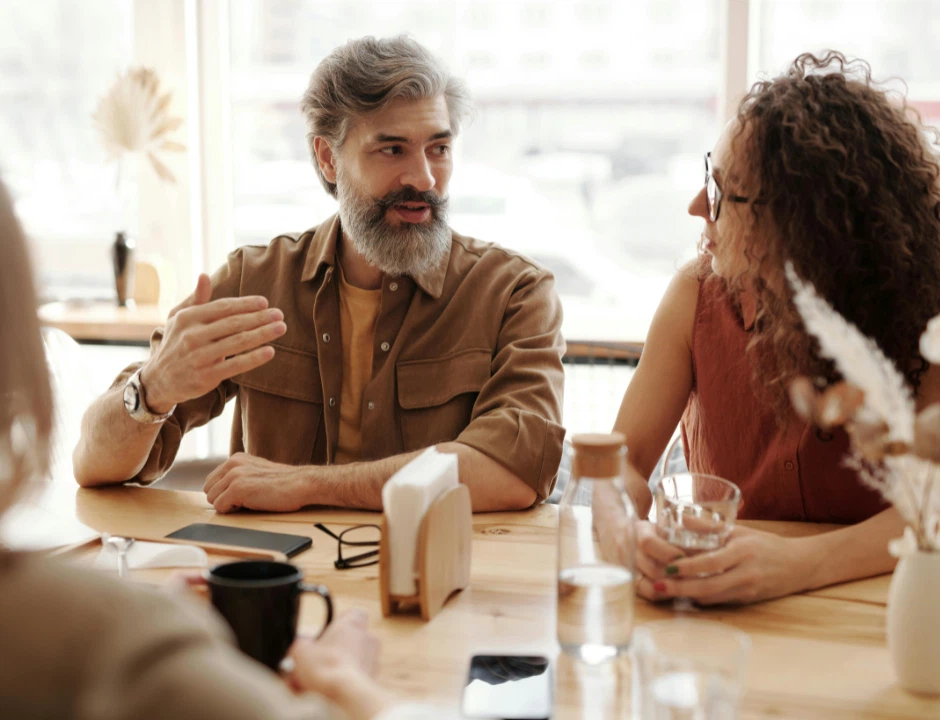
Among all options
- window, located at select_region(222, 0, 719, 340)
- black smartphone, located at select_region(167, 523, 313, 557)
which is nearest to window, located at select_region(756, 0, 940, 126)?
window, located at select_region(222, 0, 719, 340)

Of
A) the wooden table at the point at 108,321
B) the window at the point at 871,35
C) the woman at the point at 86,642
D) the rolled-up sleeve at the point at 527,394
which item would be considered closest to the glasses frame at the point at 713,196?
the rolled-up sleeve at the point at 527,394

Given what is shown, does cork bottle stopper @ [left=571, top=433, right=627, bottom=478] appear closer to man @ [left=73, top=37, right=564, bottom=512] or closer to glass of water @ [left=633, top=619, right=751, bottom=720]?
glass of water @ [left=633, top=619, right=751, bottom=720]

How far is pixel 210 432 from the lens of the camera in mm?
3793

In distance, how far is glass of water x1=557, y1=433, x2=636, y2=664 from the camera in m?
1.10

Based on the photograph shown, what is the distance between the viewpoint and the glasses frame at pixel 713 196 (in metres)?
1.69

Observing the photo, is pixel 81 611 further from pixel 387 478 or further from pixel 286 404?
pixel 286 404

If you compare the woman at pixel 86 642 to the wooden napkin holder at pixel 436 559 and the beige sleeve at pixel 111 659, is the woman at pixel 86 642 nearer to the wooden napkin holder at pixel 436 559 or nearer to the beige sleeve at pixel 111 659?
the beige sleeve at pixel 111 659

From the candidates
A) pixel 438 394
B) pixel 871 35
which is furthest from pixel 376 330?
pixel 871 35

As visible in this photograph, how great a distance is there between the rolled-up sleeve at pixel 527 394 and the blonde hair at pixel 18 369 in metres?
1.06

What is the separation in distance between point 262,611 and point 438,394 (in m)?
1.05

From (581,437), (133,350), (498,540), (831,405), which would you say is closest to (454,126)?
(498,540)

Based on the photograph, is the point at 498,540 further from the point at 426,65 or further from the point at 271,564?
the point at 426,65

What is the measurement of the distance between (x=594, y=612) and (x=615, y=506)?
0.12m

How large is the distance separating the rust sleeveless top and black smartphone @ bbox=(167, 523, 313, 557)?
0.79m
